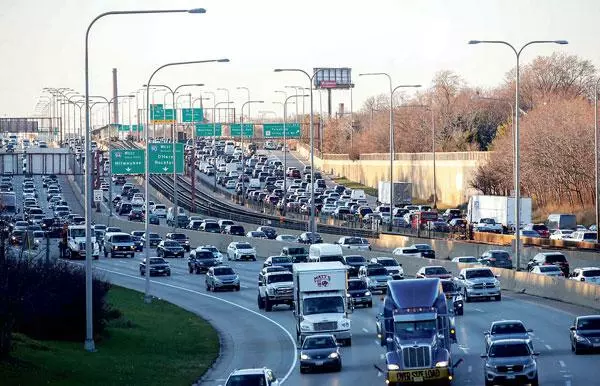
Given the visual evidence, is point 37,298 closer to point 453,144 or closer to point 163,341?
point 163,341

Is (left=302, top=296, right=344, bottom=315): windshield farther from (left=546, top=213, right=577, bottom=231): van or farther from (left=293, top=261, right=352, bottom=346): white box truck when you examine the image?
(left=546, top=213, right=577, bottom=231): van

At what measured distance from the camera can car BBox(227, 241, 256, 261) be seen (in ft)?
278

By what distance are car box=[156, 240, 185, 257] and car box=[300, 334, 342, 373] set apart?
50.3 m

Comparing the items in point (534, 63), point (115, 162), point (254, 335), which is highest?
point (534, 63)

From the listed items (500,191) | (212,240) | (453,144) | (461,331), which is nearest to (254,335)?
(461,331)

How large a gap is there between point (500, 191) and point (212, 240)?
117ft

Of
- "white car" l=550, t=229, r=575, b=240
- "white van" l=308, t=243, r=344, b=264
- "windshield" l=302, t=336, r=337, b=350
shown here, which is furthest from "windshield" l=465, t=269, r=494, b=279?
"white car" l=550, t=229, r=575, b=240

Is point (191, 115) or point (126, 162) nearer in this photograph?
point (126, 162)

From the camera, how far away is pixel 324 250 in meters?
62.8

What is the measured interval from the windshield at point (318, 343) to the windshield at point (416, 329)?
15.3ft

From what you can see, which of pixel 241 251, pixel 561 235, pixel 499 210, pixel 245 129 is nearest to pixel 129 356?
pixel 241 251

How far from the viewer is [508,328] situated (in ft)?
121

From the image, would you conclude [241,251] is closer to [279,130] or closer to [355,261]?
[355,261]

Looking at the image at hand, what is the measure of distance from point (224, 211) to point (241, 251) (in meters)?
45.2
